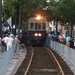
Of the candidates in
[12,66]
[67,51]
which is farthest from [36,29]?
[12,66]

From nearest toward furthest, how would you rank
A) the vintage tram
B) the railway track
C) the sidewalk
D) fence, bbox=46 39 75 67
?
the sidewalk, the railway track, fence, bbox=46 39 75 67, the vintage tram

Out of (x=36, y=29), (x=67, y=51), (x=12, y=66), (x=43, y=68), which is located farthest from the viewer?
(x=36, y=29)

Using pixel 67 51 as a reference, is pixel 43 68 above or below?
below

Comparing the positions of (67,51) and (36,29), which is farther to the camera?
(36,29)

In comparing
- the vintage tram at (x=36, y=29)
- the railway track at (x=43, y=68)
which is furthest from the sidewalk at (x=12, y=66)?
the vintage tram at (x=36, y=29)

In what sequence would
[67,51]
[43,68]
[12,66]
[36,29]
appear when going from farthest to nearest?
[36,29], [67,51], [12,66], [43,68]

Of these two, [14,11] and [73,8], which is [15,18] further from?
[73,8]

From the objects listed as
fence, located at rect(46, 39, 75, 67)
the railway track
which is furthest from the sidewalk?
fence, located at rect(46, 39, 75, 67)

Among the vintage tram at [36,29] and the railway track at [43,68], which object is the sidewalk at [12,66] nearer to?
the railway track at [43,68]

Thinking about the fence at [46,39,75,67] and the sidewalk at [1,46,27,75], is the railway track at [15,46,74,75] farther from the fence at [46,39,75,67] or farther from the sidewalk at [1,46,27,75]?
the fence at [46,39,75,67]

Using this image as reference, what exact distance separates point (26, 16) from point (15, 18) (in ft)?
7.55

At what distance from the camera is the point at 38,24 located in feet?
144

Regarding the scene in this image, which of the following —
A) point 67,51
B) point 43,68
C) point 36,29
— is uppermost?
point 36,29

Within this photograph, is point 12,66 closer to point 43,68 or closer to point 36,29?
point 43,68
